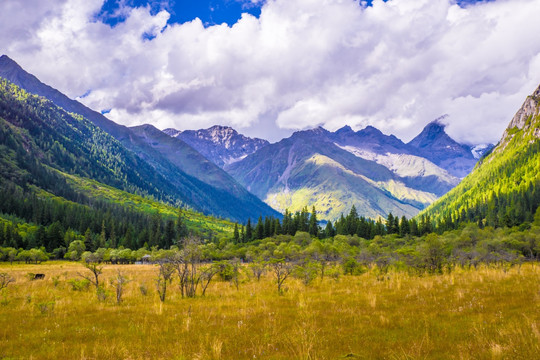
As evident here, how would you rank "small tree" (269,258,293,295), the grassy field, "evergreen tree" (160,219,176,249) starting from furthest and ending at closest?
1. "evergreen tree" (160,219,176,249)
2. "small tree" (269,258,293,295)
3. the grassy field

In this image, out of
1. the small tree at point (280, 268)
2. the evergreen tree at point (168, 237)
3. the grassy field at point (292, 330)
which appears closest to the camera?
the grassy field at point (292, 330)

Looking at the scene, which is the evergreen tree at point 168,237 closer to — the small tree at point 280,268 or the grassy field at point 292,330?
the small tree at point 280,268

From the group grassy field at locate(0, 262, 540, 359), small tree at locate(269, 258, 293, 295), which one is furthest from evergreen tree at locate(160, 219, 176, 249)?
grassy field at locate(0, 262, 540, 359)

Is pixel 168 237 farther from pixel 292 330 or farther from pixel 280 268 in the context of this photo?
pixel 292 330

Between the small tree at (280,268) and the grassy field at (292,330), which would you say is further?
the small tree at (280,268)

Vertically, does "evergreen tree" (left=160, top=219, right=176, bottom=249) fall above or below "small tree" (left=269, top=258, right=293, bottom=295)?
below

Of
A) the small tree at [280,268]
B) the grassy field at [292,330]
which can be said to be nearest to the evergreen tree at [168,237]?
the small tree at [280,268]

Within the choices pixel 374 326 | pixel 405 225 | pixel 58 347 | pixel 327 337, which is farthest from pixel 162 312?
pixel 405 225

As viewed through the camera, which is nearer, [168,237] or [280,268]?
[280,268]

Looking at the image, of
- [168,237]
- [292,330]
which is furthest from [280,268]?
[168,237]

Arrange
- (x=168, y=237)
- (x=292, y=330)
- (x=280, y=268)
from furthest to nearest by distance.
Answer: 1. (x=168, y=237)
2. (x=280, y=268)
3. (x=292, y=330)

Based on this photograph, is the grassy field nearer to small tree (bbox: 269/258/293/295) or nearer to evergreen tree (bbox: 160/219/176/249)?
small tree (bbox: 269/258/293/295)

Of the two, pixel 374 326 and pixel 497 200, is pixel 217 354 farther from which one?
pixel 497 200

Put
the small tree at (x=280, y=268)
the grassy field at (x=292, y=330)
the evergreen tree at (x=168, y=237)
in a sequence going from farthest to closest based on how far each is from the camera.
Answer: the evergreen tree at (x=168, y=237) < the small tree at (x=280, y=268) < the grassy field at (x=292, y=330)
